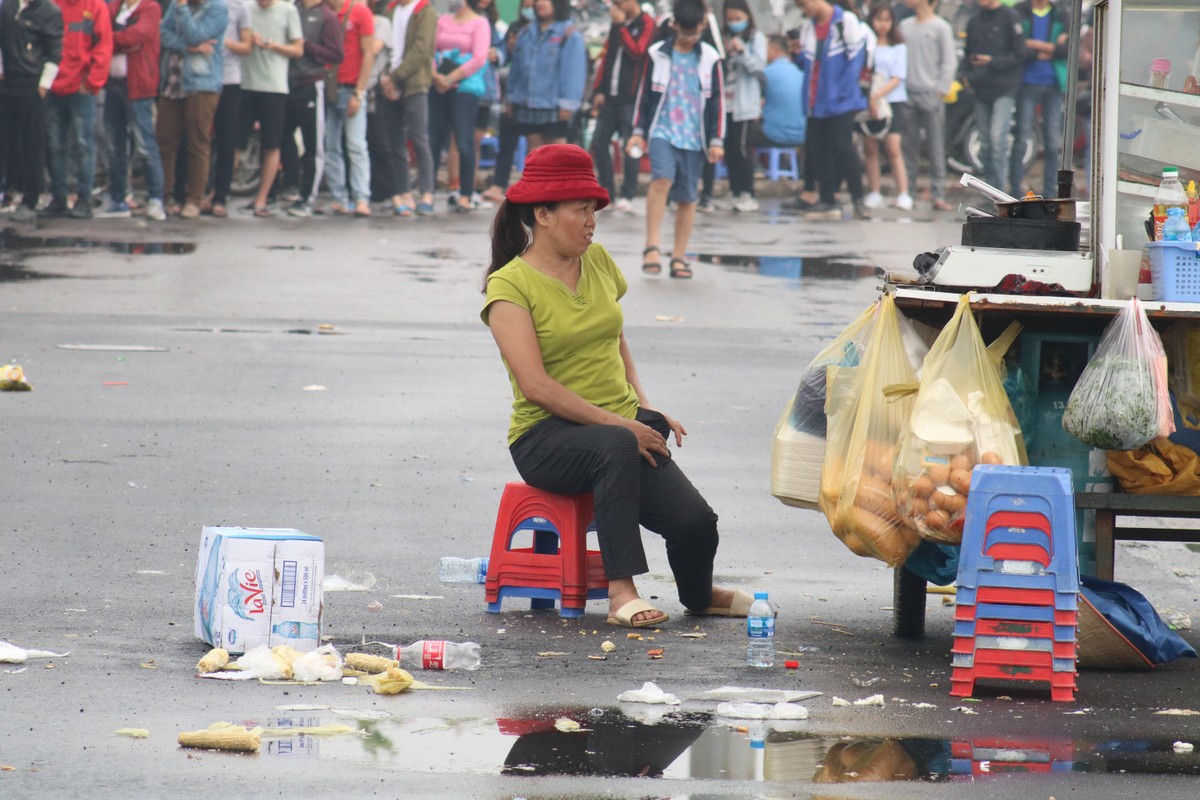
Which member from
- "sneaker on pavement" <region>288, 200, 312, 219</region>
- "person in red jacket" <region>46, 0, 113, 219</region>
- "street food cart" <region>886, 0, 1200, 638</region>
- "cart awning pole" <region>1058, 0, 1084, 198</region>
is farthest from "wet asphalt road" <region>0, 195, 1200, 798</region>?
"sneaker on pavement" <region>288, 200, 312, 219</region>

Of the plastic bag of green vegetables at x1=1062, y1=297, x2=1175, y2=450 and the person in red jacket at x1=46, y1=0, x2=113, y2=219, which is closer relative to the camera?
the plastic bag of green vegetables at x1=1062, y1=297, x2=1175, y2=450

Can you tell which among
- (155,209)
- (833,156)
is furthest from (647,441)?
(833,156)

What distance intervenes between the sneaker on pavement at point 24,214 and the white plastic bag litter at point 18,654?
13.4 metres

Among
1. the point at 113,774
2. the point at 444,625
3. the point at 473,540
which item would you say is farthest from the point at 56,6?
the point at 113,774

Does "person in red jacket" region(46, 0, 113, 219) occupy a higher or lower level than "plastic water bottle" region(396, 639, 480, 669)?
higher

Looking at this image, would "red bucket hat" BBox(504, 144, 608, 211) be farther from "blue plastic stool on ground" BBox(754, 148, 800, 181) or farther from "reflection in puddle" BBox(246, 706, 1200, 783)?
"blue plastic stool on ground" BBox(754, 148, 800, 181)

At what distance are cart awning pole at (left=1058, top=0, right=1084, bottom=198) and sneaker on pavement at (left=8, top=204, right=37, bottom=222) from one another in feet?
43.3

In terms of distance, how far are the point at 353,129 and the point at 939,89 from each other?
6.67m

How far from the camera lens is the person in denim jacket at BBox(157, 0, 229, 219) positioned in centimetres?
1722

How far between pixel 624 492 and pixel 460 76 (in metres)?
A: 13.8

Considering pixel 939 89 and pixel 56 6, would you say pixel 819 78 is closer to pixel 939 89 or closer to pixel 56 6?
pixel 939 89

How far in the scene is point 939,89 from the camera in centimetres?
2048

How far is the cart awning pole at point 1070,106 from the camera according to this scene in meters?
6.36

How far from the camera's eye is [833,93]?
63.6 feet
